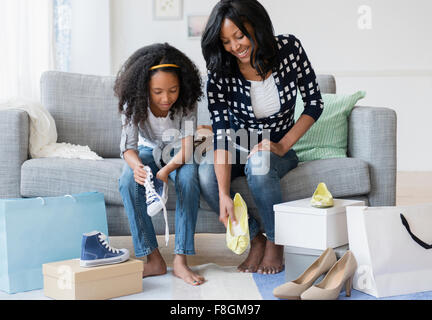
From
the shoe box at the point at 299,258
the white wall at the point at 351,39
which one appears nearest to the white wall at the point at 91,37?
the white wall at the point at 351,39

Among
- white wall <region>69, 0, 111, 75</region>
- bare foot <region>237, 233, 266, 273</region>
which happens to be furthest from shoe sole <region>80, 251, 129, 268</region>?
white wall <region>69, 0, 111, 75</region>

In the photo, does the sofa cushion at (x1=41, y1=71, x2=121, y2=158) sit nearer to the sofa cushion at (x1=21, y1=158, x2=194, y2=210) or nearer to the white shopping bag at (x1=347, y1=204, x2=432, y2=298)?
the sofa cushion at (x1=21, y1=158, x2=194, y2=210)

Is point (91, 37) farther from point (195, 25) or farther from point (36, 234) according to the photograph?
point (36, 234)

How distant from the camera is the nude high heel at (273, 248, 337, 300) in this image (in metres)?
1.48

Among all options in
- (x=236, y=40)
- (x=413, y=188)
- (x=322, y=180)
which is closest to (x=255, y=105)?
(x=236, y=40)

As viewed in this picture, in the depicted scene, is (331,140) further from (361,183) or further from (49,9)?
(49,9)

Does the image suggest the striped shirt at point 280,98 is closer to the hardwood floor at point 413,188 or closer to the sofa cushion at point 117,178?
the sofa cushion at point 117,178

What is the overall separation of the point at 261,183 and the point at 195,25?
2.92 m

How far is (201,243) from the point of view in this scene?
7.86ft

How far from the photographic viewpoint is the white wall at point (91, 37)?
4.25 metres

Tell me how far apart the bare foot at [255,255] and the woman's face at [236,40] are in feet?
2.16

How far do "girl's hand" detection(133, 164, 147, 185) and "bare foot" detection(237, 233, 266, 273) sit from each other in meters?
0.47
